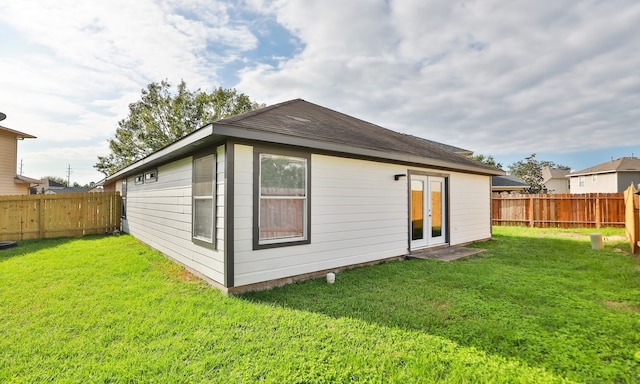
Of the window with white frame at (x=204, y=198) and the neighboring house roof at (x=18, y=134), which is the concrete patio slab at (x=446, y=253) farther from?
the neighboring house roof at (x=18, y=134)

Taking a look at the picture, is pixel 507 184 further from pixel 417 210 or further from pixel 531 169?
pixel 531 169

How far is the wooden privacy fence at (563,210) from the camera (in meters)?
12.3

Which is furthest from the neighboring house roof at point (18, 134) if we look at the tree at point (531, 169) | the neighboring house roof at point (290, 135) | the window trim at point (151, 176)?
the tree at point (531, 169)

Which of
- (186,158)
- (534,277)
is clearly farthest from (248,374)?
(534,277)

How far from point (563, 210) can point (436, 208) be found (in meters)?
9.61

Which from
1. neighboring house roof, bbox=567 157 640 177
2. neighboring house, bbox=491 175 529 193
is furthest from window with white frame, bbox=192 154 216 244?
neighboring house roof, bbox=567 157 640 177

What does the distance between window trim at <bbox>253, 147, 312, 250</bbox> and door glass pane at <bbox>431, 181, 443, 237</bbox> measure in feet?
14.0

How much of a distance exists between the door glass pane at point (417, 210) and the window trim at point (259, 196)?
3.35 meters

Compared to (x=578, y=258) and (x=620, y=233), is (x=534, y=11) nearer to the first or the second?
(x=578, y=258)

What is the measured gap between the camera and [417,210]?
7.43 metres

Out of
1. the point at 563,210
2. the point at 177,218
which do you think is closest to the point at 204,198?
the point at 177,218

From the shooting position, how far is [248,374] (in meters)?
2.33

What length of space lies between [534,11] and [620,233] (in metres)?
9.65

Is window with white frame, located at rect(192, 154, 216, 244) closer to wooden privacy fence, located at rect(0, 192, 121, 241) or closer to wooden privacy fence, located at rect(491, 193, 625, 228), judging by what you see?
wooden privacy fence, located at rect(0, 192, 121, 241)
